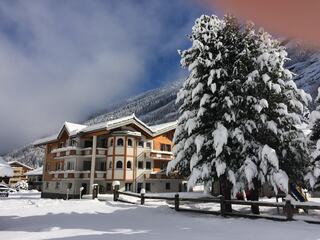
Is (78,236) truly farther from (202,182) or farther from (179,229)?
(202,182)

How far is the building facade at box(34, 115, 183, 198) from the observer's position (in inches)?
1617

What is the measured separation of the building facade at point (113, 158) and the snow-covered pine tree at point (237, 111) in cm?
2108

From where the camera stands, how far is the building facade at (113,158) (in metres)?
41.1

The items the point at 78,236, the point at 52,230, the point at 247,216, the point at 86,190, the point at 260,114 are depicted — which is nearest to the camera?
the point at 78,236

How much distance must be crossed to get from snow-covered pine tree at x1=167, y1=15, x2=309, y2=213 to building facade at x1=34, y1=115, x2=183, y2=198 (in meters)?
21.1

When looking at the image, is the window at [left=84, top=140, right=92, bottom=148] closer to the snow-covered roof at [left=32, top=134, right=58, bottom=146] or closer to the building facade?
the building facade

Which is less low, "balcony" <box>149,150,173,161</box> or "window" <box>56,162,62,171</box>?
"balcony" <box>149,150,173,161</box>

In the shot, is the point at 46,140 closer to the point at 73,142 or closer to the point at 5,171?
the point at 73,142

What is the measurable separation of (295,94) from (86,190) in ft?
97.4

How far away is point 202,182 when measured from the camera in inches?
751

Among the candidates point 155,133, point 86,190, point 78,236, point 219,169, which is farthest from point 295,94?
point 86,190

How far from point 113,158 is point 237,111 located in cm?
2511

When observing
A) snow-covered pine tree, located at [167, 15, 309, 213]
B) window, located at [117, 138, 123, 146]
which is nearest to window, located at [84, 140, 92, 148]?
window, located at [117, 138, 123, 146]

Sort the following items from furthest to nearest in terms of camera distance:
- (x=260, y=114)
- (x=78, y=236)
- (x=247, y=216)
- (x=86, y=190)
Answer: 1. (x=86, y=190)
2. (x=260, y=114)
3. (x=247, y=216)
4. (x=78, y=236)
